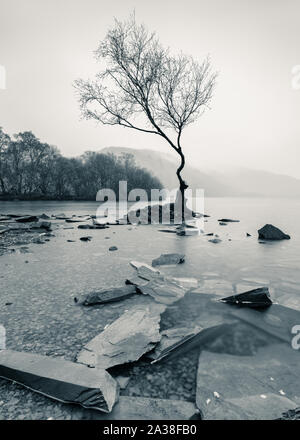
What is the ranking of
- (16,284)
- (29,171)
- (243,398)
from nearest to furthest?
1. (243,398)
2. (16,284)
3. (29,171)

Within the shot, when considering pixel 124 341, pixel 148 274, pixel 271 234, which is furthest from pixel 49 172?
pixel 124 341

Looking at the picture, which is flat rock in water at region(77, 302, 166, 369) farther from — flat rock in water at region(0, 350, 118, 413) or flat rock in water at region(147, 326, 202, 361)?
flat rock in water at region(0, 350, 118, 413)

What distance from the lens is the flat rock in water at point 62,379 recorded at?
57.0 inches

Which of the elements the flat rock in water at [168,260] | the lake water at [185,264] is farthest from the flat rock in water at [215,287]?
the flat rock in water at [168,260]

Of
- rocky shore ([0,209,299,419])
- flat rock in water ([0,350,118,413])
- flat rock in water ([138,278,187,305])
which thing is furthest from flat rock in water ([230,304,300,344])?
flat rock in water ([0,350,118,413])

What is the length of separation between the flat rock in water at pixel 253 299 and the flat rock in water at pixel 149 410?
1.75 m

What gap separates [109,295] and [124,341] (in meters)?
1.05

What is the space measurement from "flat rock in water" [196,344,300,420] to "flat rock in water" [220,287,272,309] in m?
0.87

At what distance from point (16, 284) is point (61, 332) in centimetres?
176

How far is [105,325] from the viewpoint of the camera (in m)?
2.48

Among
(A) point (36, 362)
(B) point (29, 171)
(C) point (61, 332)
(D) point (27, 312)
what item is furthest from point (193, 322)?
(B) point (29, 171)

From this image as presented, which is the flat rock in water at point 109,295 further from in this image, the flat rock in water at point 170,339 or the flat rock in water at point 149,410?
the flat rock in water at point 149,410

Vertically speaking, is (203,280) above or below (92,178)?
below
